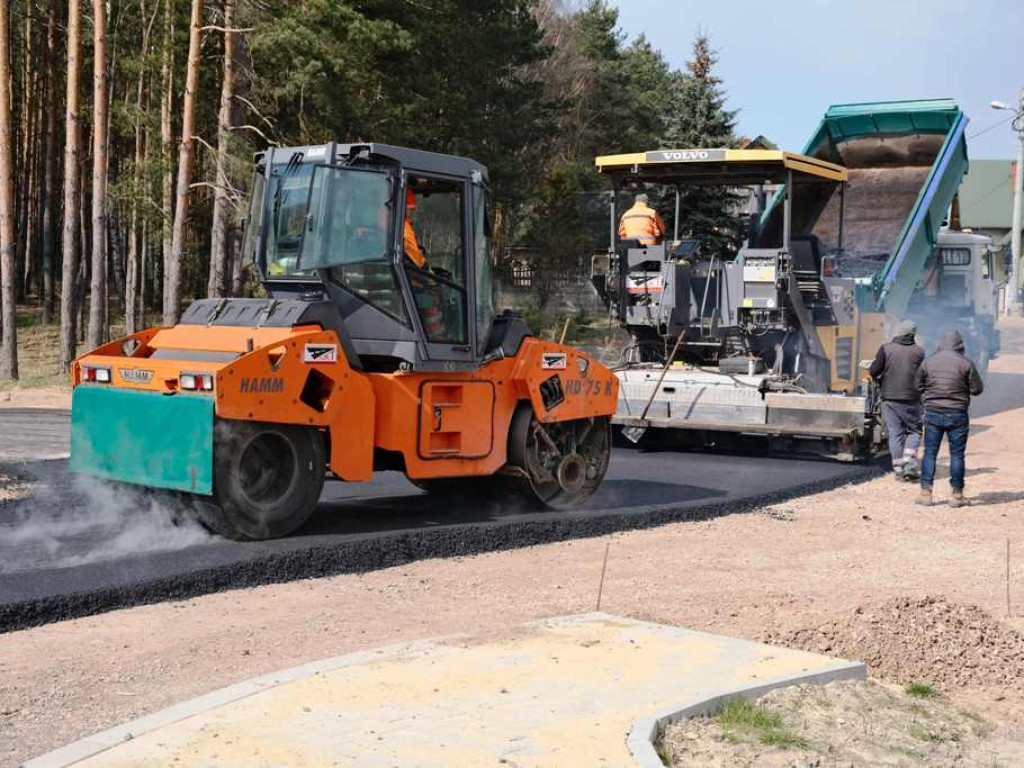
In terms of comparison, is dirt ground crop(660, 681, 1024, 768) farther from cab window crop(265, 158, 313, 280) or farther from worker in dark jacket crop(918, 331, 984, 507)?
worker in dark jacket crop(918, 331, 984, 507)

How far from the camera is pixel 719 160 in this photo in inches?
536

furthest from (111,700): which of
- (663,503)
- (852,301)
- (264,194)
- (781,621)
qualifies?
(852,301)

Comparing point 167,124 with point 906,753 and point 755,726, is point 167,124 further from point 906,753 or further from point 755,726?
point 906,753

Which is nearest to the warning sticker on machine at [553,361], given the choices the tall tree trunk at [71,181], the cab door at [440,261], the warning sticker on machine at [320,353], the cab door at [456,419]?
the cab door at [456,419]

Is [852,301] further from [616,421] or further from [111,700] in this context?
[111,700]

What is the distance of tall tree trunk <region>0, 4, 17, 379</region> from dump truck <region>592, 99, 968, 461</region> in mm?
12952

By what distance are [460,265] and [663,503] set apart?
2.97m

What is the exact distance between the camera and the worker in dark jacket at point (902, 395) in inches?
498

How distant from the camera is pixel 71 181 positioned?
921 inches

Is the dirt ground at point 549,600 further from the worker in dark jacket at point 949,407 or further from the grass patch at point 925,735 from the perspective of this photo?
the grass patch at point 925,735

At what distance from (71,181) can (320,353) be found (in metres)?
16.9

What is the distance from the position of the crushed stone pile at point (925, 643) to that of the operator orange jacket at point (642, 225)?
7.59 meters

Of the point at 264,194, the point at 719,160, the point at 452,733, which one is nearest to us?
the point at 452,733

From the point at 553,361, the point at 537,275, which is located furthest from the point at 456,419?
the point at 537,275
